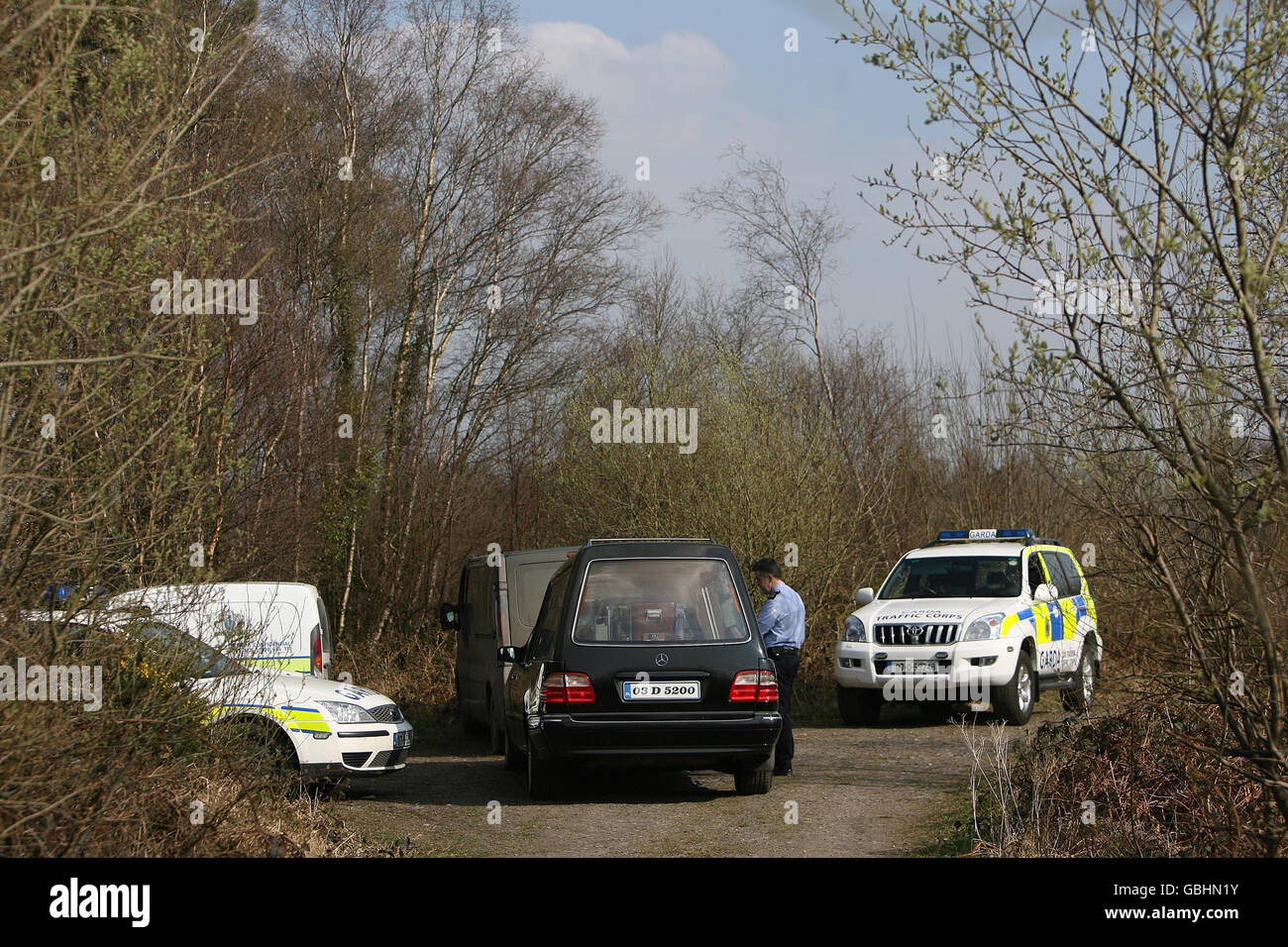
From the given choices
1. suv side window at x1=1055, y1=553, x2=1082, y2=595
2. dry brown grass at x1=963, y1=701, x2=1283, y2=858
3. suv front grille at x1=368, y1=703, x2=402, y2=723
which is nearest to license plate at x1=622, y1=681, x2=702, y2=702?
dry brown grass at x1=963, y1=701, x2=1283, y2=858

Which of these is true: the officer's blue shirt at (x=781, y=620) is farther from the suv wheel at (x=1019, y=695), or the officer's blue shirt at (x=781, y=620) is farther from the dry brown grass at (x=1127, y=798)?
the suv wheel at (x=1019, y=695)

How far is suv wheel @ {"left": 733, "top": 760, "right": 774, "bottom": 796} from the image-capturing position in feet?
35.8

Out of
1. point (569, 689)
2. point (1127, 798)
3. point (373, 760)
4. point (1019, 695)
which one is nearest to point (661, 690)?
point (569, 689)

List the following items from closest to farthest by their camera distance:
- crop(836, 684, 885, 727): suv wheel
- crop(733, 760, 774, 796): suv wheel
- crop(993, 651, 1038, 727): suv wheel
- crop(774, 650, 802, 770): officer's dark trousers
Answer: crop(733, 760, 774, 796): suv wheel, crop(774, 650, 802, 770): officer's dark trousers, crop(993, 651, 1038, 727): suv wheel, crop(836, 684, 885, 727): suv wheel

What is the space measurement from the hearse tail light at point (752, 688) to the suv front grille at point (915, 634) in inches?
207

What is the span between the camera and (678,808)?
1048 centimetres

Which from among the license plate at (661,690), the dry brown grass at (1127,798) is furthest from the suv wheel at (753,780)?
the dry brown grass at (1127,798)

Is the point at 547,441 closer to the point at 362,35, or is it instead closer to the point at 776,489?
the point at 776,489

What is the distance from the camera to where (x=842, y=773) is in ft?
40.5

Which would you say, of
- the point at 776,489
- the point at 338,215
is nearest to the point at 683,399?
the point at 776,489

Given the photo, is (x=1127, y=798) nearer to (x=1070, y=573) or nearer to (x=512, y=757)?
(x=512, y=757)

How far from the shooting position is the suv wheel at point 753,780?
10914mm

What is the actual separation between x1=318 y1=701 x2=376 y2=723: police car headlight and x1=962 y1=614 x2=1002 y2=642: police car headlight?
22.6 feet

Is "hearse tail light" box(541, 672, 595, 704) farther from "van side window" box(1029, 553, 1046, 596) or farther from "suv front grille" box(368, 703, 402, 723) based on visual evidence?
"van side window" box(1029, 553, 1046, 596)
